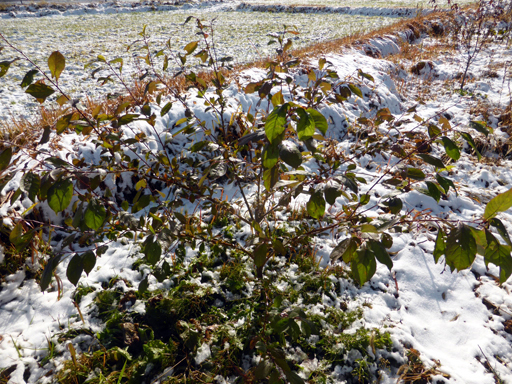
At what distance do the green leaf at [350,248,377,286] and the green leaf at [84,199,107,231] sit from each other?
0.88 meters

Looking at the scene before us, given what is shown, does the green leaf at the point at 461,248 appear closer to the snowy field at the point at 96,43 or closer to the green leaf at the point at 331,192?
the green leaf at the point at 331,192

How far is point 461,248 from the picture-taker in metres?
0.83

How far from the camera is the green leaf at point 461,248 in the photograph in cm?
81

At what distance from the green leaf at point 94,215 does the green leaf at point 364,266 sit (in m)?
0.88

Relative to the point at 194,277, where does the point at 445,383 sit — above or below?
below

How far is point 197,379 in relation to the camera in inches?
60.3

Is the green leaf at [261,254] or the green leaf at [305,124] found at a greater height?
the green leaf at [305,124]

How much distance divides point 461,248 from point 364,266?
0.29m

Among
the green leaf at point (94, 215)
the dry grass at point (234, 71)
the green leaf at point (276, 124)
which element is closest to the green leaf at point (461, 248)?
the green leaf at point (276, 124)

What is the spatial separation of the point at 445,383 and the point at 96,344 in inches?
83.3

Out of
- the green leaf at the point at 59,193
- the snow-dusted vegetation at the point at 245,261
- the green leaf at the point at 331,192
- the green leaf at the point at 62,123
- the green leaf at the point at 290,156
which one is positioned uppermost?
the green leaf at the point at 62,123

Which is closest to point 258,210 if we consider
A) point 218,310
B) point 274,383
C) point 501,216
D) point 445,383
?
point 218,310

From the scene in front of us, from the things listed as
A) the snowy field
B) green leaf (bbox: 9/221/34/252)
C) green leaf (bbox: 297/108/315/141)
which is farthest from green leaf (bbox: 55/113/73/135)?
the snowy field

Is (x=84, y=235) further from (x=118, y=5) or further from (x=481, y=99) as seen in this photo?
(x=118, y=5)
